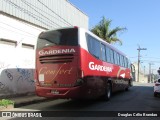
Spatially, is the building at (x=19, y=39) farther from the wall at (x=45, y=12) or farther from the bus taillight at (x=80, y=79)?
the bus taillight at (x=80, y=79)

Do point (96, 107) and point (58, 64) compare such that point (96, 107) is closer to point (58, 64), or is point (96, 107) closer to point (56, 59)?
point (58, 64)

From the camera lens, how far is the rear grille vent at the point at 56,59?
13578 mm

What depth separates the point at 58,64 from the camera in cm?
1373

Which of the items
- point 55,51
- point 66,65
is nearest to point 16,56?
point 55,51

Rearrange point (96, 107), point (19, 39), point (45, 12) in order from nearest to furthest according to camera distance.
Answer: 1. point (96, 107)
2. point (19, 39)
3. point (45, 12)

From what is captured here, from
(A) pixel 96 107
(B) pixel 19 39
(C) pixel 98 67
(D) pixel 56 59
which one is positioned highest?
(B) pixel 19 39

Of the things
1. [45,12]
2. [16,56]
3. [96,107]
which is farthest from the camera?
[45,12]

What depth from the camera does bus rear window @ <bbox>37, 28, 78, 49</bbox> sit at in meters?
13.7

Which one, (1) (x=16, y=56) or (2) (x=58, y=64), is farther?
(1) (x=16, y=56)

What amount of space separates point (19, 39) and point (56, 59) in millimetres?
5383

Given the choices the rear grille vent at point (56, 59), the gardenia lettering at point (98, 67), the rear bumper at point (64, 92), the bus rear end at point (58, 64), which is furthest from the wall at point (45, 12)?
the gardenia lettering at point (98, 67)

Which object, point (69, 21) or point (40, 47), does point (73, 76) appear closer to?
point (40, 47)

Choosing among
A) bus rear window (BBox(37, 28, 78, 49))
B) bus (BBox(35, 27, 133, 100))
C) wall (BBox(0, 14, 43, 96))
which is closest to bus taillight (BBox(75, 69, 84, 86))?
bus (BBox(35, 27, 133, 100))

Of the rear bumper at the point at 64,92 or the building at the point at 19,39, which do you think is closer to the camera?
the rear bumper at the point at 64,92
